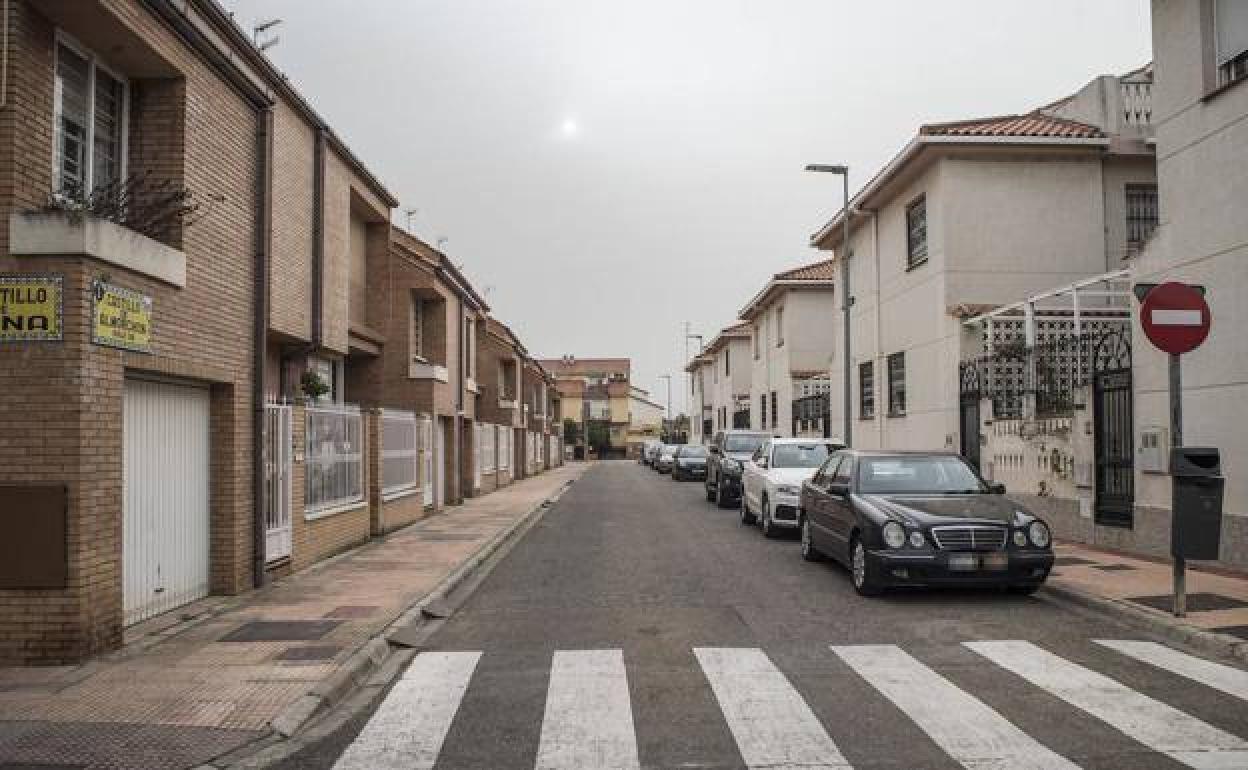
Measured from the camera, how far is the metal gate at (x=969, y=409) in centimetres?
1744

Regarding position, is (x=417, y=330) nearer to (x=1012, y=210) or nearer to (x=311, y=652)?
(x=1012, y=210)

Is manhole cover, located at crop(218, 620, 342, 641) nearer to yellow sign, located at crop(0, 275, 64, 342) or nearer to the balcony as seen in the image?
yellow sign, located at crop(0, 275, 64, 342)

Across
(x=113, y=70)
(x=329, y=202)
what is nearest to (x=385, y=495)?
(x=329, y=202)

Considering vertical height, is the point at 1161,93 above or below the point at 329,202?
above

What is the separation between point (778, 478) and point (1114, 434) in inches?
202

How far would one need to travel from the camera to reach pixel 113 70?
27.8 ft

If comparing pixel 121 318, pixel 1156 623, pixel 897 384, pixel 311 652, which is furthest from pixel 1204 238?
pixel 121 318

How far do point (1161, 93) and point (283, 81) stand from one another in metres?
10.8

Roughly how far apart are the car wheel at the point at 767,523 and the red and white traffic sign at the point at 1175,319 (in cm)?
835

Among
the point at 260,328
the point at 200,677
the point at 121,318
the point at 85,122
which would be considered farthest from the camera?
the point at 260,328

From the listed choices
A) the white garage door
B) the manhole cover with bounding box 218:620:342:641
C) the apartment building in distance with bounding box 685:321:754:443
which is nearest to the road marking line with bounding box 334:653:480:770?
the manhole cover with bounding box 218:620:342:641

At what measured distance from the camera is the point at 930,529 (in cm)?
947

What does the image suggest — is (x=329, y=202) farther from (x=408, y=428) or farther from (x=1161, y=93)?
(x=1161, y=93)

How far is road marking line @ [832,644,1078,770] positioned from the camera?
4910mm
